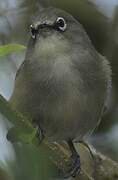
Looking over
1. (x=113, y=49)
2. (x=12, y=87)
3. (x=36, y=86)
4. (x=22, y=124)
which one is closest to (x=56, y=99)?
(x=36, y=86)

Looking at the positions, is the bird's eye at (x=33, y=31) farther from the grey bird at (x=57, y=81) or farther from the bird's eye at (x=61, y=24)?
the bird's eye at (x=61, y=24)

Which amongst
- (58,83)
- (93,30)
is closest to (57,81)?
(58,83)

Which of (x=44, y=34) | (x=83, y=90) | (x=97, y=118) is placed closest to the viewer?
(x=44, y=34)

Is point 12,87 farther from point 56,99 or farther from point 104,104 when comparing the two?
point 104,104

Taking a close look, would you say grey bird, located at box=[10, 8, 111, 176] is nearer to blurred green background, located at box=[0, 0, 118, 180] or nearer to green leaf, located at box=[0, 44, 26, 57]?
blurred green background, located at box=[0, 0, 118, 180]

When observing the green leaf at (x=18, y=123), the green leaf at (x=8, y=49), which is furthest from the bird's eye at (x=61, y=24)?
the green leaf at (x=18, y=123)

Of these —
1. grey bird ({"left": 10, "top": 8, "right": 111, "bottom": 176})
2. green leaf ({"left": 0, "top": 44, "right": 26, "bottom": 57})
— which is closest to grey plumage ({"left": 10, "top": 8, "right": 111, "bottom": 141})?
grey bird ({"left": 10, "top": 8, "right": 111, "bottom": 176})

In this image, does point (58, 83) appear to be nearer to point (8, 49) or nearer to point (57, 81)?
point (57, 81)
